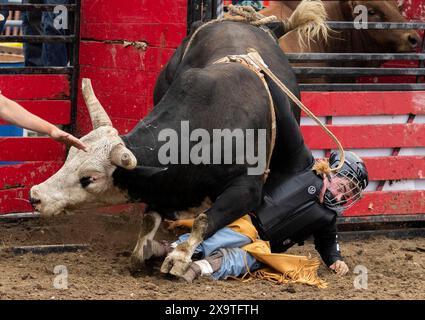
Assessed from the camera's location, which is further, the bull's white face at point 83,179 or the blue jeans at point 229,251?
the blue jeans at point 229,251

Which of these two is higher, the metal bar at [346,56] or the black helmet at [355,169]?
the metal bar at [346,56]

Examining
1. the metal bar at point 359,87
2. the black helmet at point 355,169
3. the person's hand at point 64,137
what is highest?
the metal bar at point 359,87

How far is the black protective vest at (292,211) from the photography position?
5148 millimetres

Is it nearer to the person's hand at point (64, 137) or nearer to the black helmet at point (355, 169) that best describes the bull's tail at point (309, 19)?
the black helmet at point (355, 169)

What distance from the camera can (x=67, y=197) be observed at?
4.68 metres

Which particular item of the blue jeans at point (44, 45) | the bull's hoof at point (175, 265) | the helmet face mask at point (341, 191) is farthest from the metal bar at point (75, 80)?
the helmet face mask at point (341, 191)

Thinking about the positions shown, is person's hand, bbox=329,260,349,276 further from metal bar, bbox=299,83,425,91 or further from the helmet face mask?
metal bar, bbox=299,83,425,91

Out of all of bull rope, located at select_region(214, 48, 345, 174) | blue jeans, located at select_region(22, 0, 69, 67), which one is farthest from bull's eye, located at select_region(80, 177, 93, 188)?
blue jeans, located at select_region(22, 0, 69, 67)

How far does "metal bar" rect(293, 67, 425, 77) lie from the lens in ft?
20.8

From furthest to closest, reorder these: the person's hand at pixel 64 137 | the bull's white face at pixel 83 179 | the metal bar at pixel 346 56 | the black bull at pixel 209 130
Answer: the metal bar at pixel 346 56 → the black bull at pixel 209 130 → the bull's white face at pixel 83 179 → the person's hand at pixel 64 137

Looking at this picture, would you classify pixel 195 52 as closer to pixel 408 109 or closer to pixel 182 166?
pixel 182 166

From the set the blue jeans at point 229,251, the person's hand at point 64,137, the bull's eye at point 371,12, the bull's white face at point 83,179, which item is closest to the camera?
the person's hand at point 64,137

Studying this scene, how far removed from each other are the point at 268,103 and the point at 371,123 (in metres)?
1.54

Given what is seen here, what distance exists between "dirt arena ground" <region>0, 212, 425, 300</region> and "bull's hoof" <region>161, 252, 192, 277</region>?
0.07 m
